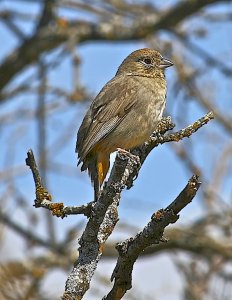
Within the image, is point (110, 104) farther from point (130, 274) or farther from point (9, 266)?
point (130, 274)

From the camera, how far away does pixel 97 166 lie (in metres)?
4.70

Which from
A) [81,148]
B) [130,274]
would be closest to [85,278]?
[130,274]

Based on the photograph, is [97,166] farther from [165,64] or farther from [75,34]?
[75,34]

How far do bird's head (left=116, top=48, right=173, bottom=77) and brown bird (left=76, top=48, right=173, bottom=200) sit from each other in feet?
0.44

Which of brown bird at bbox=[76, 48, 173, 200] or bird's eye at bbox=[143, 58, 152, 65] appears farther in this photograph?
bird's eye at bbox=[143, 58, 152, 65]

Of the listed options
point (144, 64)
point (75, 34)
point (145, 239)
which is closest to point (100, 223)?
point (145, 239)

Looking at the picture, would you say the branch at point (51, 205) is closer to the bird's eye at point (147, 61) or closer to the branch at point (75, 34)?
the bird's eye at point (147, 61)

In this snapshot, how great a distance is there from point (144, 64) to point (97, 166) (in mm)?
1597

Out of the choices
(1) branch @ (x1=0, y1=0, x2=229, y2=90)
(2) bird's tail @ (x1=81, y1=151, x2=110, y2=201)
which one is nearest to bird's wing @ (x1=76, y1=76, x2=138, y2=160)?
(2) bird's tail @ (x1=81, y1=151, x2=110, y2=201)

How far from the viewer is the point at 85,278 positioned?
113 inches

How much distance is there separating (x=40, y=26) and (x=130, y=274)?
618 centimetres

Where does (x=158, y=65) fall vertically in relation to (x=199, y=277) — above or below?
above

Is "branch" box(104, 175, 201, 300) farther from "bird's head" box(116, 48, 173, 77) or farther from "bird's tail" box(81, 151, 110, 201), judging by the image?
"bird's head" box(116, 48, 173, 77)

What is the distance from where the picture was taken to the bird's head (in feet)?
19.6
